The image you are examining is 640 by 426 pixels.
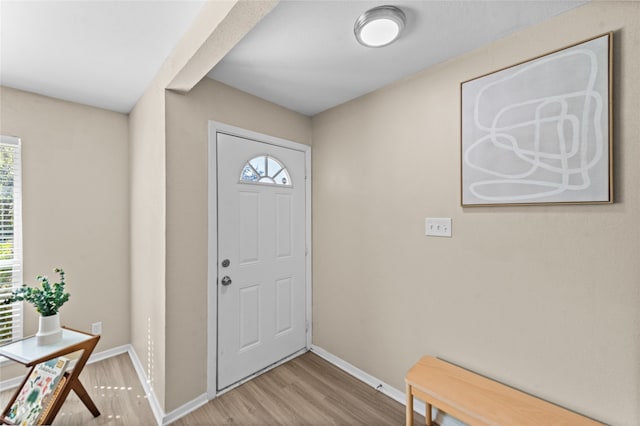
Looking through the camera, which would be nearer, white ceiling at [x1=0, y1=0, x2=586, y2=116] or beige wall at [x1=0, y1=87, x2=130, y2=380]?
white ceiling at [x1=0, y1=0, x2=586, y2=116]

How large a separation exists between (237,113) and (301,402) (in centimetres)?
226

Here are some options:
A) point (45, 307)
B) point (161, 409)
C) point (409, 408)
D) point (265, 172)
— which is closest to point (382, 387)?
point (409, 408)

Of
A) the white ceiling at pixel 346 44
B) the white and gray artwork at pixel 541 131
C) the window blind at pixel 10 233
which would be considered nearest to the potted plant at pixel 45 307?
the window blind at pixel 10 233

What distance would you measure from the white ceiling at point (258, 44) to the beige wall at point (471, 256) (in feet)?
0.61

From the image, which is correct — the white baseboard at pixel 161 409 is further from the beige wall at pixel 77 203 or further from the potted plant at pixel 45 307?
the beige wall at pixel 77 203

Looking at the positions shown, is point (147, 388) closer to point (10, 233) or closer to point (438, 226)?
point (10, 233)

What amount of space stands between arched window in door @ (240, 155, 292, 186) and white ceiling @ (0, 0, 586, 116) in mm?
562

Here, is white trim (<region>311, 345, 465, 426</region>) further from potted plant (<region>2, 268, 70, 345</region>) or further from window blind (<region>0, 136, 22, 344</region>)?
window blind (<region>0, 136, 22, 344</region>)

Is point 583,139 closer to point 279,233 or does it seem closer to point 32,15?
point 279,233

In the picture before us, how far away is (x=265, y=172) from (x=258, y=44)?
1.01 m

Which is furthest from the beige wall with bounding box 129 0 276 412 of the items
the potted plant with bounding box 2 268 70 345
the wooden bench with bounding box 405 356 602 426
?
the wooden bench with bounding box 405 356 602 426

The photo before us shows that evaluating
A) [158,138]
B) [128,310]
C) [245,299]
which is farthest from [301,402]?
[158,138]

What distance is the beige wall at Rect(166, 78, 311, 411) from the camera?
1.78 m

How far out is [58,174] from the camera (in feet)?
7.34
